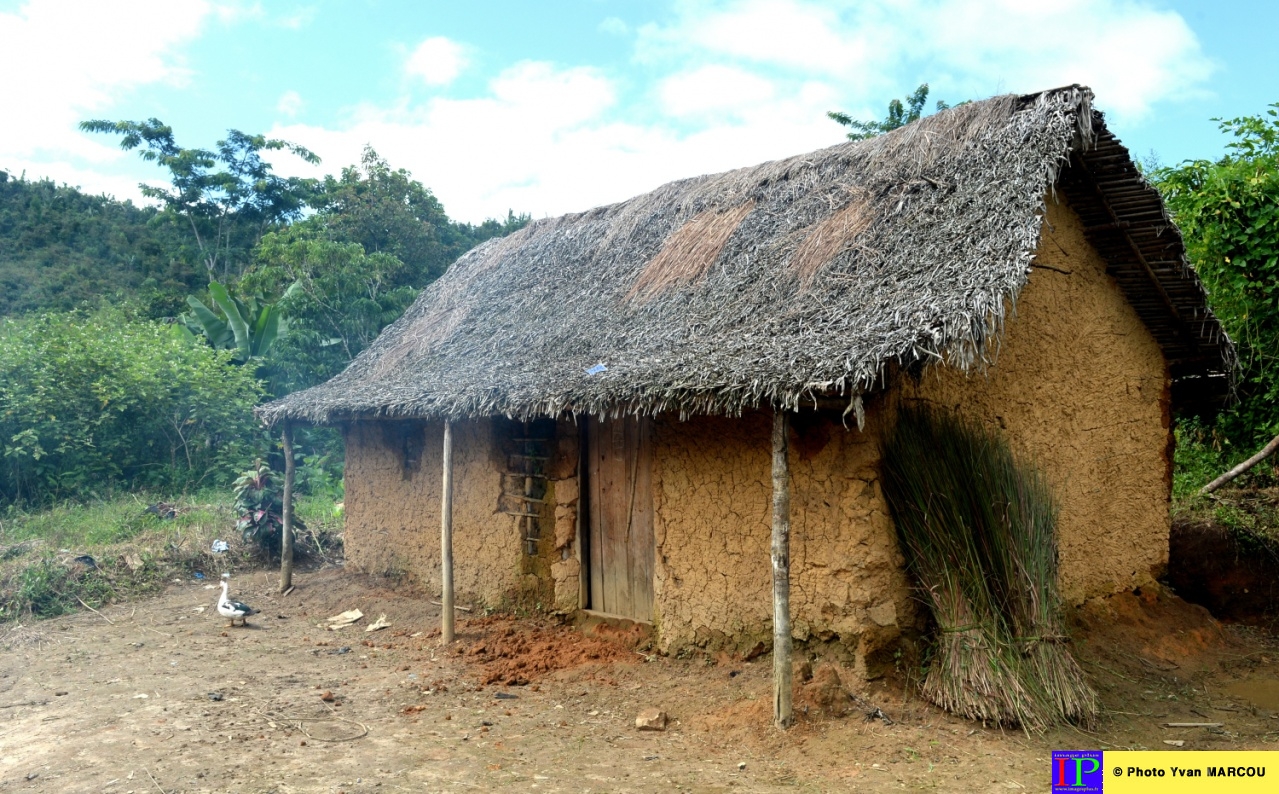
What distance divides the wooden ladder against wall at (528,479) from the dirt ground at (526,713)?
0.77 meters

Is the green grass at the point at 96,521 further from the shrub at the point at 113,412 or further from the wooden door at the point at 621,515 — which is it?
the wooden door at the point at 621,515

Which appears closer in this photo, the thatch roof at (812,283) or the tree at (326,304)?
the thatch roof at (812,283)

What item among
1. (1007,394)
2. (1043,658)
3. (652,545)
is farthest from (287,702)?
(1007,394)

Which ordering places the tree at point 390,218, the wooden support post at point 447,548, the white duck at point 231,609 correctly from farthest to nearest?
the tree at point 390,218 → the white duck at point 231,609 → the wooden support post at point 447,548

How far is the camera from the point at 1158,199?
6.29m

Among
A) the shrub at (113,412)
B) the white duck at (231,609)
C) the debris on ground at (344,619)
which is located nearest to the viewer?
the white duck at (231,609)

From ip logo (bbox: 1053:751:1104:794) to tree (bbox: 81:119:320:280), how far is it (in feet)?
71.4

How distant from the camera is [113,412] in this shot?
13391mm

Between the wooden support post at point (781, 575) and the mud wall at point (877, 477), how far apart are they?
17.8 inches

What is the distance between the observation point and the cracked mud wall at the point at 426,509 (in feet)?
25.8

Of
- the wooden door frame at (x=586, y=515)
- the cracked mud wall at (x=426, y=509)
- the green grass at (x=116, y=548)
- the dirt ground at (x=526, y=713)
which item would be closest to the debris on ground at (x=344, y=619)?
the dirt ground at (x=526, y=713)

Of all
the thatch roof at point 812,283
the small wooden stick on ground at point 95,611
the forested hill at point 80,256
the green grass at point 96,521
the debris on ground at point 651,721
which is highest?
the forested hill at point 80,256

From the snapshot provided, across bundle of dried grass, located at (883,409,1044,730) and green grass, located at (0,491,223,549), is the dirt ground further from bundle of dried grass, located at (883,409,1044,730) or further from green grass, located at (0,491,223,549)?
green grass, located at (0,491,223,549)

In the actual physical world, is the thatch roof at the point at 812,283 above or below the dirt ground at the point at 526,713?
above
